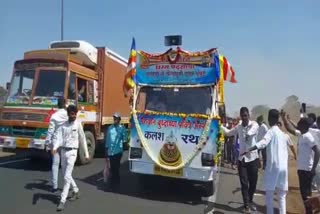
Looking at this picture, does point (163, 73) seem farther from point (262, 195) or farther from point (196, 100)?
point (262, 195)

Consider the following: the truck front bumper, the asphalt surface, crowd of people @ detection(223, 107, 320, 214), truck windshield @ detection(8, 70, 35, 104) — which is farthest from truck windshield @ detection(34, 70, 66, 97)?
crowd of people @ detection(223, 107, 320, 214)

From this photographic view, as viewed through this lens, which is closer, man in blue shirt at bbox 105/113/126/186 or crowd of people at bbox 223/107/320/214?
crowd of people at bbox 223/107/320/214

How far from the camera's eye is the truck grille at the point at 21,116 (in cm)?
1195

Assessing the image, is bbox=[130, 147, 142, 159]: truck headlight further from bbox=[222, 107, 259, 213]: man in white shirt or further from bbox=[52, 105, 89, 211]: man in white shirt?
bbox=[222, 107, 259, 213]: man in white shirt

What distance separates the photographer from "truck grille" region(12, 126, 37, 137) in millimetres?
11941

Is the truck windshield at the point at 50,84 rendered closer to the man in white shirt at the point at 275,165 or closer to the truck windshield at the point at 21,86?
the truck windshield at the point at 21,86

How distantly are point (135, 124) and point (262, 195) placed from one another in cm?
354

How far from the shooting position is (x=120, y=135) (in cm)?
1033

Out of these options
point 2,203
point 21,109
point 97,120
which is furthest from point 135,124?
point 97,120

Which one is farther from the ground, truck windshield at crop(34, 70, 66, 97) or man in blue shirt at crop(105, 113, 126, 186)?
truck windshield at crop(34, 70, 66, 97)

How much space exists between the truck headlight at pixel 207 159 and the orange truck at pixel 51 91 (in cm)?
330

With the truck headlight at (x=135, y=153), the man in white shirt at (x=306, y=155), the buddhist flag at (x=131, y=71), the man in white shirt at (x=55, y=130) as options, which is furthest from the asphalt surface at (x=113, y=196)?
the buddhist flag at (x=131, y=71)

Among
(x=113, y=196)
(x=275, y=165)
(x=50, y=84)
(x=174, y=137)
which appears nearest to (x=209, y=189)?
(x=174, y=137)

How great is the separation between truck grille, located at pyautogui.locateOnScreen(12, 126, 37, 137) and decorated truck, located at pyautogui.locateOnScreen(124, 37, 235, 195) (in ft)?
A: 11.2
